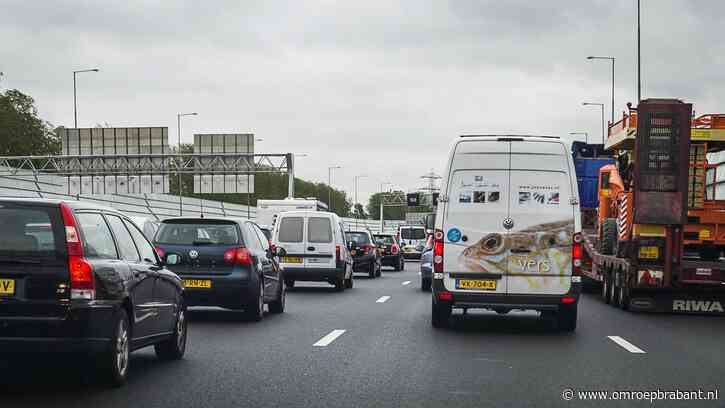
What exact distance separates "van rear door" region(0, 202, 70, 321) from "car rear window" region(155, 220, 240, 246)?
25.3 feet

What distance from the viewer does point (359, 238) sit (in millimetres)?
35438

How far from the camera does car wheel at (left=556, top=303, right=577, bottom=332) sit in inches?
559

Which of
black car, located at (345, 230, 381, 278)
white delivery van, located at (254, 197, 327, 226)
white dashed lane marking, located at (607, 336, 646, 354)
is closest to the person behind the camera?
white dashed lane marking, located at (607, 336, 646, 354)

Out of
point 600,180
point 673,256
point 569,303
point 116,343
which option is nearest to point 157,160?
point 600,180

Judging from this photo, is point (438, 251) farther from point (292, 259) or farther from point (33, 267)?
point (292, 259)

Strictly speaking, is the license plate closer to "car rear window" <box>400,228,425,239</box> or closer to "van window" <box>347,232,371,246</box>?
"van window" <box>347,232,371,246</box>

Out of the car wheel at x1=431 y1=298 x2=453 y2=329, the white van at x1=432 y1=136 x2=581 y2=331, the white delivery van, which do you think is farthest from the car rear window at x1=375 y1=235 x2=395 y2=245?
the white van at x1=432 y1=136 x2=581 y2=331

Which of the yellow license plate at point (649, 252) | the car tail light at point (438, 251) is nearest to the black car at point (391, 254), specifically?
the yellow license plate at point (649, 252)

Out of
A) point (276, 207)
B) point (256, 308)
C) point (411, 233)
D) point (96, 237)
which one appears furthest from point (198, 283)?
point (411, 233)

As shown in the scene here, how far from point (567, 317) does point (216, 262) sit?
486cm

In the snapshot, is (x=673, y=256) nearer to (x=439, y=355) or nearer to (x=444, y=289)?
(x=444, y=289)

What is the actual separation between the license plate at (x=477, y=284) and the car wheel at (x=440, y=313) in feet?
1.37

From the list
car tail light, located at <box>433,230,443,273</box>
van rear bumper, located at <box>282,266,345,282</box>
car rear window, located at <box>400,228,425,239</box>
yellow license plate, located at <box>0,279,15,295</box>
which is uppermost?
yellow license plate, located at <box>0,279,15,295</box>

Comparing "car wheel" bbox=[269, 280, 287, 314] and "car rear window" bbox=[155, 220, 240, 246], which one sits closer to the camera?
"car rear window" bbox=[155, 220, 240, 246]
